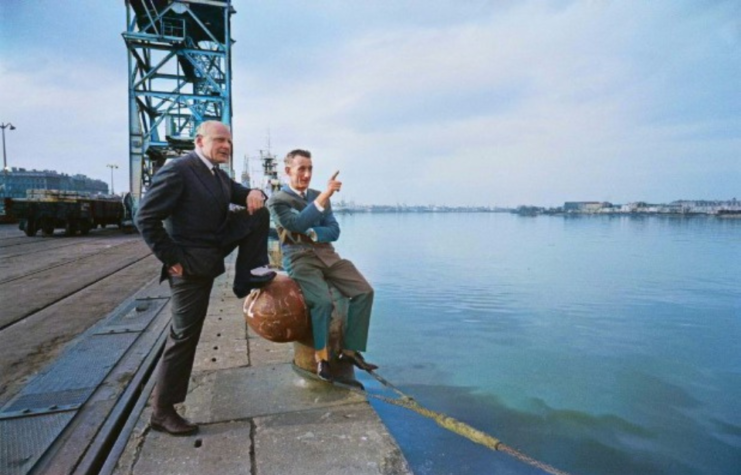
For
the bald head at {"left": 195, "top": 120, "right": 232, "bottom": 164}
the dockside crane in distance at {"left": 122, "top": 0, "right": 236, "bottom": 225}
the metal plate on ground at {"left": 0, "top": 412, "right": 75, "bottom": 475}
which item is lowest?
the metal plate on ground at {"left": 0, "top": 412, "right": 75, "bottom": 475}

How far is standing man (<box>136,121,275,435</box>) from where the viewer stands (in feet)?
8.34

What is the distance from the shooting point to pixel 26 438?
281cm

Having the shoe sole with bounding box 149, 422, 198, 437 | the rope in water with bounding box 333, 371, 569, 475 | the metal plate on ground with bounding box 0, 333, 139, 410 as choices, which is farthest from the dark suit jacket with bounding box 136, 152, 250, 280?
the metal plate on ground with bounding box 0, 333, 139, 410

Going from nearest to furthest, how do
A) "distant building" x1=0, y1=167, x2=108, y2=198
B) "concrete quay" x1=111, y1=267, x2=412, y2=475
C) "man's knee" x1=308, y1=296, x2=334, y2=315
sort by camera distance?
"concrete quay" x1=111, y1=267, x2=412, y2=475 → "man's knee" x1=308, y1=296, x2=334, y2=315 → "distant building" x1=0, y1=167, x2=108, y2=198

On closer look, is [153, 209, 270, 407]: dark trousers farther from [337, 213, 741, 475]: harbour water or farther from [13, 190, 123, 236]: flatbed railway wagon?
[13, 190, 123, 236]: flatbed railway wagon

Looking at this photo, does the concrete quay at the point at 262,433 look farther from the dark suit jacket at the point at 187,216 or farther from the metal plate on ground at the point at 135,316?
the metal plate on ground at the point at 135,316

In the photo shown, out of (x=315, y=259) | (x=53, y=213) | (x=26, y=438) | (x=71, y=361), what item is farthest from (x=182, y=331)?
(x=53, y=213)

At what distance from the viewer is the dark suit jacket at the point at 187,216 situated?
2.51m

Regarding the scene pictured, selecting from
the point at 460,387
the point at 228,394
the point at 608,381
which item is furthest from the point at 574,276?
the point at 228,394

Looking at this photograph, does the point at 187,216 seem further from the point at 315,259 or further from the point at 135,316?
the point at 135,316

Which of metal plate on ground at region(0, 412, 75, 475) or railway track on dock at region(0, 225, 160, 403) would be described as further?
railway track on dock at region(0, 225, 160, 403)

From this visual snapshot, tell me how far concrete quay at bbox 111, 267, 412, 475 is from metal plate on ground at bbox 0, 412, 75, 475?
1.56 feet

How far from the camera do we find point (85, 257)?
41.7 feet

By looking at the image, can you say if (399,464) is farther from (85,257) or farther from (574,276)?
(574,276)
